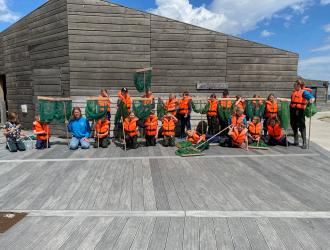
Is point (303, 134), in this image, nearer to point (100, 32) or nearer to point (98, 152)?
point (98, 152)

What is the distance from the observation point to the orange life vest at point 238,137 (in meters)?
8.29

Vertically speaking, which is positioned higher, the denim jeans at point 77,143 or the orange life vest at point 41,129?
the orange life vest at point 41,129

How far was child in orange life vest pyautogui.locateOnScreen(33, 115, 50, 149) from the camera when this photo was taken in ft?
27.1

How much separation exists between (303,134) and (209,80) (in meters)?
4.11

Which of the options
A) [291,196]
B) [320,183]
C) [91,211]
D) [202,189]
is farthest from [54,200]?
[320,183]

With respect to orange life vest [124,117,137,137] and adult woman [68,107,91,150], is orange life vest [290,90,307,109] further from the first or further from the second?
adult woman [68,107,91,150]

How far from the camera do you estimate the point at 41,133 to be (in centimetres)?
834

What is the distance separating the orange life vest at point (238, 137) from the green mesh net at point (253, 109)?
153cm

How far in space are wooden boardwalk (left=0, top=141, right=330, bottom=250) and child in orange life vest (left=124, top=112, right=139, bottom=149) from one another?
43.9 inches

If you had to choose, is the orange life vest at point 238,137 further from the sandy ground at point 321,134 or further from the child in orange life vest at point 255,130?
the sandy ground at point 321,134

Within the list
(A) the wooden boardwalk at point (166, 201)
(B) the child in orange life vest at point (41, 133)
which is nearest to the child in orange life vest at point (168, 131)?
(A) the wooden boardwalk at point (166, 201)

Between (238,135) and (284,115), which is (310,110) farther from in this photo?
(238,135)

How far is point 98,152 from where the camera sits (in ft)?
25.5

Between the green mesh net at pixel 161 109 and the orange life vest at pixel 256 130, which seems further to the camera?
the green mesh net at pixel 161 109
